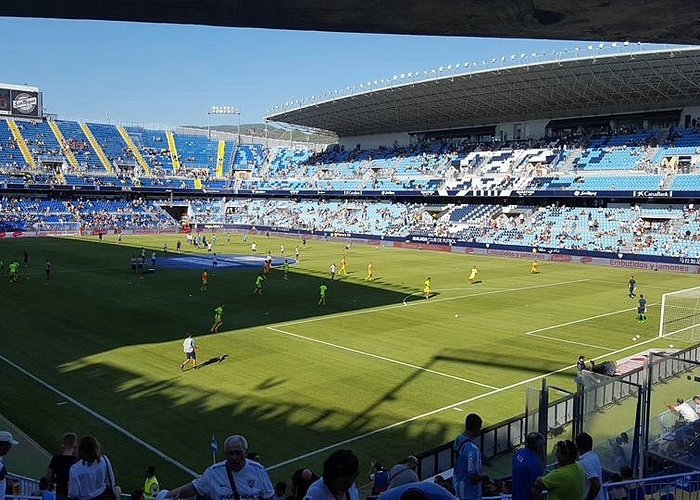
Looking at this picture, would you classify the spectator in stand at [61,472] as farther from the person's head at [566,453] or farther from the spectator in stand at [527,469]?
the person's head at [566,453]

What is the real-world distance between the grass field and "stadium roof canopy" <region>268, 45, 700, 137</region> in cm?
2301

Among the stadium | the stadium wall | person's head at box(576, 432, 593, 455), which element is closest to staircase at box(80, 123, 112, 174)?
the stadium

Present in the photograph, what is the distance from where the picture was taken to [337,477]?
161 inches

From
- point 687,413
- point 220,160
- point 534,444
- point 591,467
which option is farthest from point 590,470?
point 220,160

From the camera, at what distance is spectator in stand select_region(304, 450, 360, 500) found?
408 cm

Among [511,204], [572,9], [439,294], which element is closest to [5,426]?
[572,9]

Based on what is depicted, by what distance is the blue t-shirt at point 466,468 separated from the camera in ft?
22.8

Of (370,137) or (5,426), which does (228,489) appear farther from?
(370,137)

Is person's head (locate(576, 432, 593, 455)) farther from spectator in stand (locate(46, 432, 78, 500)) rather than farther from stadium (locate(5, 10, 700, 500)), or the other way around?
spectator in stand (locate(46, 432, 78, 500))

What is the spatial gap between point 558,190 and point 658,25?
63.7 meters

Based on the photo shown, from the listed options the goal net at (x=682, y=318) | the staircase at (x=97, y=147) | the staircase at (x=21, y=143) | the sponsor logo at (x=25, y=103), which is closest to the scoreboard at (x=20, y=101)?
the sponsor logo at (x=25, y=103)

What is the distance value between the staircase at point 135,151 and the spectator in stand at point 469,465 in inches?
3847

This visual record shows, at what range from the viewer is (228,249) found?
2505 inches

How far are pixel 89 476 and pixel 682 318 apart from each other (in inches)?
1099
